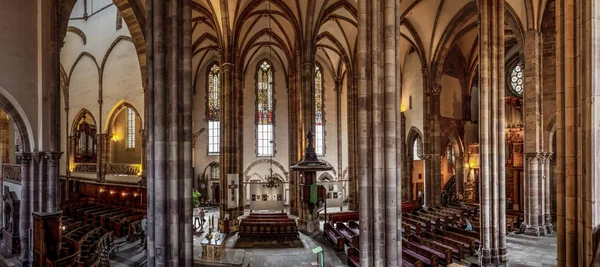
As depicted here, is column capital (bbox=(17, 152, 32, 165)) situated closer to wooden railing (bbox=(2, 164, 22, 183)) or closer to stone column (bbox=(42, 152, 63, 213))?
stone column (bbox=(42, 152, 63, 213))

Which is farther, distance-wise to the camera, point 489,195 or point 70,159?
point 70,159

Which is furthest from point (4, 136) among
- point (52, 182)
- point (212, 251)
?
point (212, 251)

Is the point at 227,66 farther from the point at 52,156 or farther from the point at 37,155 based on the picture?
the point at 37,155

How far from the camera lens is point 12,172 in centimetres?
1686

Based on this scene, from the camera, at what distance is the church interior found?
8.55 m

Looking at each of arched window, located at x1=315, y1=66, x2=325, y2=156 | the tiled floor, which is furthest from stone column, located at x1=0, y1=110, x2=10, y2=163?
arched window, located at x1=315, y1=66, x2=325, y2=156

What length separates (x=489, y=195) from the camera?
12.1 m

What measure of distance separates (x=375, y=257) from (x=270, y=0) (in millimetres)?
15819

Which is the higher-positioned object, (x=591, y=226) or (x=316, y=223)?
(x=591, y=226)

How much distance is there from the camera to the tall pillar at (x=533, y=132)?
16.2m

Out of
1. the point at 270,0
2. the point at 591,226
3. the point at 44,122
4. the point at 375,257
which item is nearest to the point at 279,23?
the point at 270,0

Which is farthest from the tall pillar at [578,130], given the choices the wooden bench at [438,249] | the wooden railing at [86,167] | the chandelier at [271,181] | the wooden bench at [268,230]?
the wooden railing at [86,167]

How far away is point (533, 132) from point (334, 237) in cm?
1100

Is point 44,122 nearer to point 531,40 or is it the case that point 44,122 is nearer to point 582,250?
point 582,250
